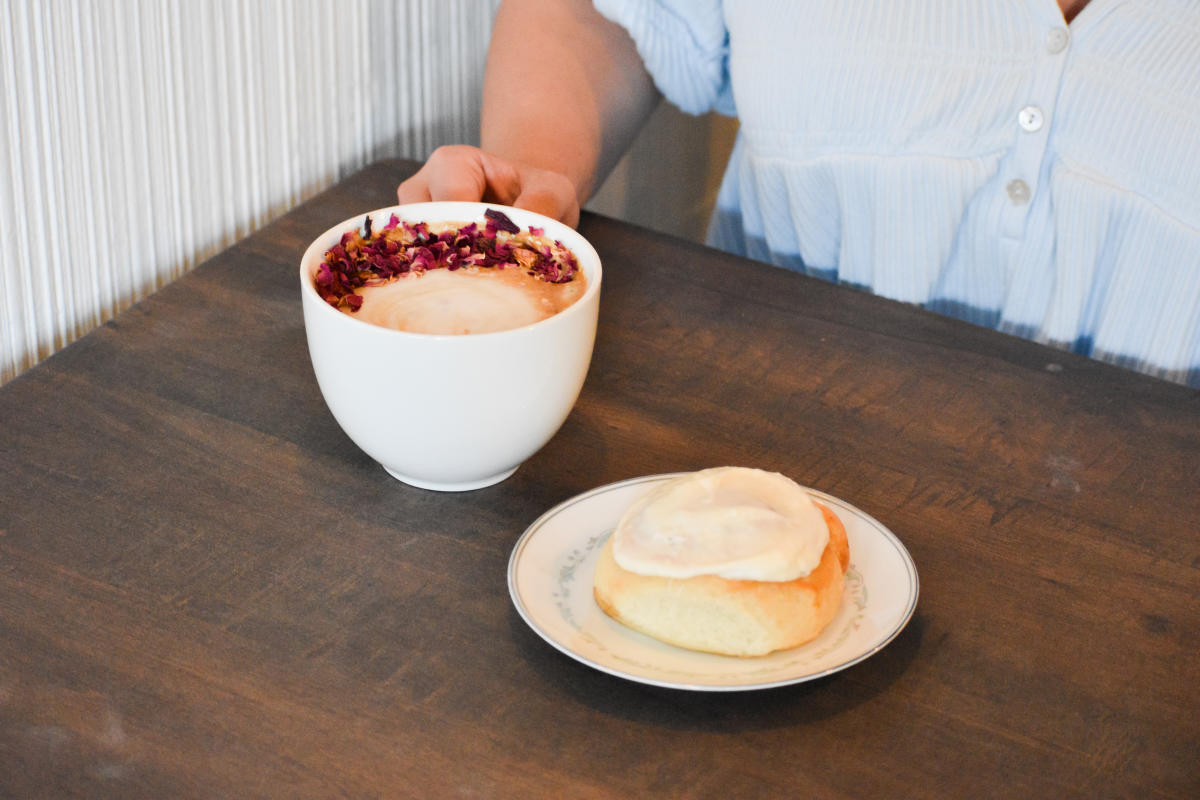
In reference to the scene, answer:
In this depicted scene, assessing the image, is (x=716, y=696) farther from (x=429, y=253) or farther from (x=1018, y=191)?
(x=1018, y=191)

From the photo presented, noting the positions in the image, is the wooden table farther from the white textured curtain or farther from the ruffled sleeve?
the ruffled sleeve

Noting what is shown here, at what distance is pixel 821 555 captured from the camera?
1.48 feet

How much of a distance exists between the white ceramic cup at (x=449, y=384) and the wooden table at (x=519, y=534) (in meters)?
0.02

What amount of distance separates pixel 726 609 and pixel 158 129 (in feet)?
1.74

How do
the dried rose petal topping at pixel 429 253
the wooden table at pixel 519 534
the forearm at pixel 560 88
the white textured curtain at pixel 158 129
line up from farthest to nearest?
the forearm at pixel 560 88
the white textured curtain at pixel 158 129
the dried rose petal topping at pixel 429 253
the wooden table at pixel 519 534

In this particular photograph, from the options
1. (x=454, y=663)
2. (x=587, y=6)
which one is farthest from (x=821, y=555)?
(x=587, y=6)

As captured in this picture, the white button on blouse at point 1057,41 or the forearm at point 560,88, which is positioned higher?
the white button on blouse at point 1057,41

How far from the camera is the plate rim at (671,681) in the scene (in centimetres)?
42

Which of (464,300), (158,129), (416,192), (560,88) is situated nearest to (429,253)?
(464,300)

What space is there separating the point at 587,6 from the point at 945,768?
734 millimetres

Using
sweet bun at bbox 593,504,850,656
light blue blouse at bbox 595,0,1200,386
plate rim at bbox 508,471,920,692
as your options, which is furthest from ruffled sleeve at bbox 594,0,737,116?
sweet bun at bbox 593,504,850,656

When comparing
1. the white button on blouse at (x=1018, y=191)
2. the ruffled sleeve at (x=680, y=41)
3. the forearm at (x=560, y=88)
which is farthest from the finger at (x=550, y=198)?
the white button on blouse at (x=1018, y=191)

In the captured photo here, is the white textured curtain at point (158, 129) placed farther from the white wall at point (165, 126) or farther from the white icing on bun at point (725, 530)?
the white icing on bun at point (725, 530)

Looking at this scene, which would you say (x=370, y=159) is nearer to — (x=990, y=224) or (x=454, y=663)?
(x=990, y=224)
